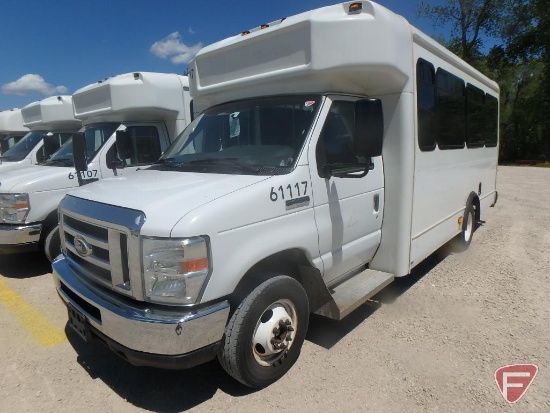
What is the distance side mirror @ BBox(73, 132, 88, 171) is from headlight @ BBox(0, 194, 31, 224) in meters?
0.76

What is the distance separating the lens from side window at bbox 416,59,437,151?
420 centimetres

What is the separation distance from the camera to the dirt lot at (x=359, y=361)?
282 cm

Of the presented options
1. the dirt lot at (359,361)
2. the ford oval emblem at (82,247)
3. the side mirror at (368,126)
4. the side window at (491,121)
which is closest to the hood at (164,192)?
the ford oval emblem at (82,247)

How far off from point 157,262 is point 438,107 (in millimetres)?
4010

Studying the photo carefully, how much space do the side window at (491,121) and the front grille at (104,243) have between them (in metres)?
6.79

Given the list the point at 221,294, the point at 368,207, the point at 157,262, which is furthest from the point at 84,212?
the point at 368,207

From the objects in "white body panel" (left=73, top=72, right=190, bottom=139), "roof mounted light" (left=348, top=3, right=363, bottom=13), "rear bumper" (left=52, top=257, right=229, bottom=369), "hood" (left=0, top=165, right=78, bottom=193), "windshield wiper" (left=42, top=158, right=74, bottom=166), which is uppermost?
"roof mounted light" (left=348, top=3, right=363, bottom=13)

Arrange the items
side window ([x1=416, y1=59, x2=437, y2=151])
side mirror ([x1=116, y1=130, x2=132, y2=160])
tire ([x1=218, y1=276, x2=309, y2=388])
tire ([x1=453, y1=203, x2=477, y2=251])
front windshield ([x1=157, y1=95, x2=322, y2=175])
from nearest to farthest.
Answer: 1. tire ([x1=218, y1=276, x2=309, y2=388])
2. front windshield ([x1=157, y1=95, x2=322, y2=175])
3. side window ([x1=416, y1=59, x2=437, y2=151])
4. side mirror ([x1=116, y1=130, x2=132, y2=160])
5. tire ([x1=453, y1=203, x2=477, y2=251])

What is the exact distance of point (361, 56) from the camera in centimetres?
328

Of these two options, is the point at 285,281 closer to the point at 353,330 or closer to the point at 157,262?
the point at 157,262

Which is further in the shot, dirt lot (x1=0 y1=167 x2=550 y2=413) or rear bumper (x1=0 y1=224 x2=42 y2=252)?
rear bumper (x1=0 y1=224 x2=42 y2=252)

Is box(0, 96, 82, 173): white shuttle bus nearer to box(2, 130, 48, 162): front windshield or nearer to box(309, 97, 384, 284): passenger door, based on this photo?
box(2, 130, 48, 162): front windshield

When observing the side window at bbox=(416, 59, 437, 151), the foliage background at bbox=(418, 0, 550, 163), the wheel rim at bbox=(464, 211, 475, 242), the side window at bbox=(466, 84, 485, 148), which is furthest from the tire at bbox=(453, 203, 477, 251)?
the foliage background at bbox=(418, 0, 550, 163)

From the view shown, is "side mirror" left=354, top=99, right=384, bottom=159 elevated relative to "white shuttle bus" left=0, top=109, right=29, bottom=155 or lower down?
lower down
